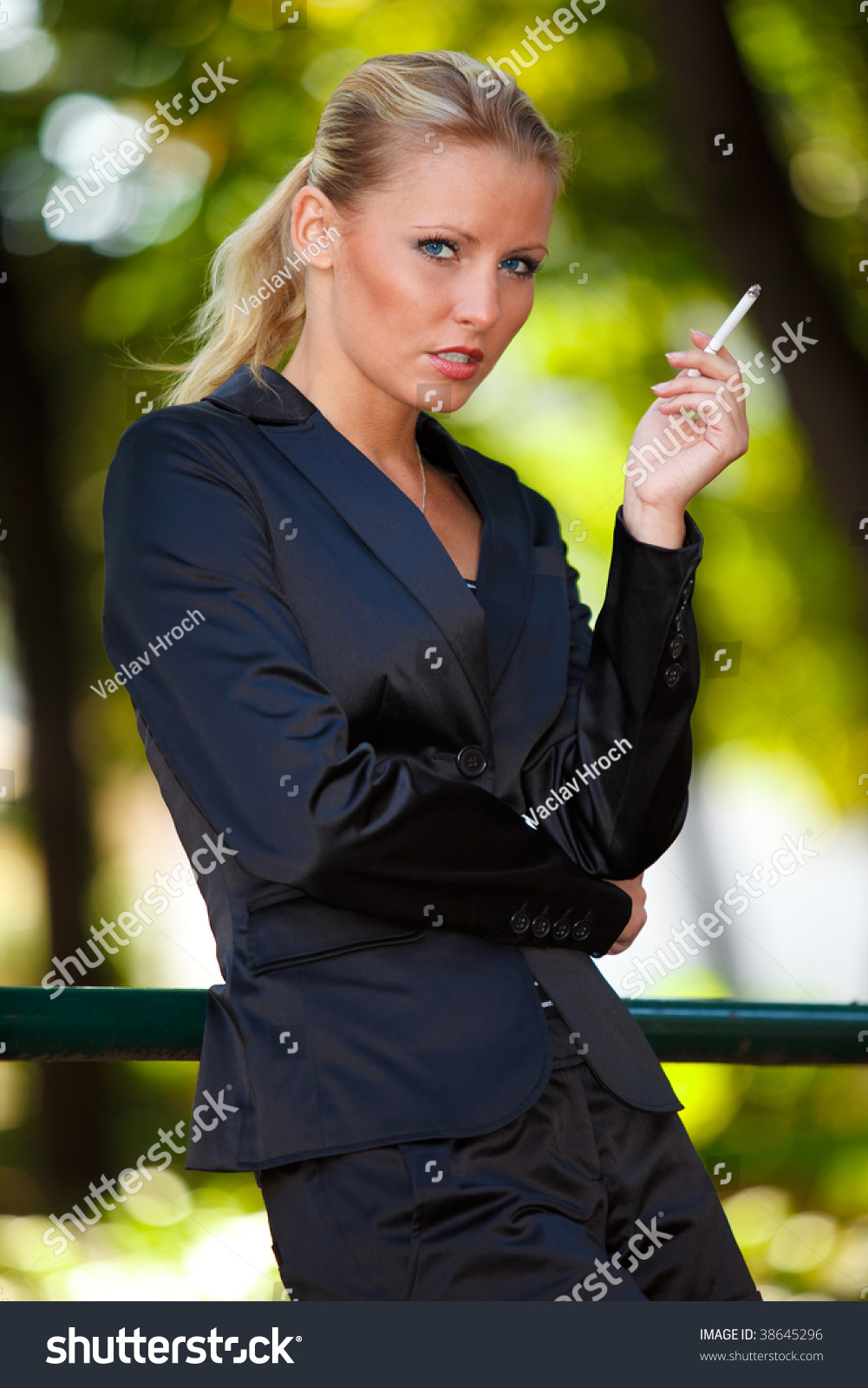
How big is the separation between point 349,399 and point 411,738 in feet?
1.47

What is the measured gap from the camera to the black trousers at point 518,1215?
4.29ft

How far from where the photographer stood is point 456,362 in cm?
168

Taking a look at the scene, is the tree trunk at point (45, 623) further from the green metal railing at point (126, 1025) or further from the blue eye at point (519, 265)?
the blue eye at point (519, 265)

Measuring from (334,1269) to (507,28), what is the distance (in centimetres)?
474

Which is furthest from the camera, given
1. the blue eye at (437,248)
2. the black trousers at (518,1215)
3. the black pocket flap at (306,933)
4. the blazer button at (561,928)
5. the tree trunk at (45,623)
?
the tree trunk at (45,623)

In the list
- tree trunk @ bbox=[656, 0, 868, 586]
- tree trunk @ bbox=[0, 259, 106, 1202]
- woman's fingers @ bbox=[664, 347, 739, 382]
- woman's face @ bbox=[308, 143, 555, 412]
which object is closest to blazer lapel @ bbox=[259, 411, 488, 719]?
woman's face @ bbox=[308, 143, 555, 412]

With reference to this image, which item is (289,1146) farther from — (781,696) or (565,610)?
(781,696)

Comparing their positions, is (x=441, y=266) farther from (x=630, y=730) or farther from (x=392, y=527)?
(x=630, y=730)

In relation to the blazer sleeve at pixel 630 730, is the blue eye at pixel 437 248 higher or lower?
higher

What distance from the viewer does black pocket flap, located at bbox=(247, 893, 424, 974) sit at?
142 centimetres

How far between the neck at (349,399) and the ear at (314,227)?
85 millimetres

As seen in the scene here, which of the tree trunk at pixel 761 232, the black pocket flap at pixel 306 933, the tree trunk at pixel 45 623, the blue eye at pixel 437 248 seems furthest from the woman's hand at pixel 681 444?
the tree trunk at pixel 45 623

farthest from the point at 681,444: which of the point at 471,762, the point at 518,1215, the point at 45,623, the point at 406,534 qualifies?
the point at 45,623

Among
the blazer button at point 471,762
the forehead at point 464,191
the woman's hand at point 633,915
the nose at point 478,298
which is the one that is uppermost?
the forehead at point 464,191
